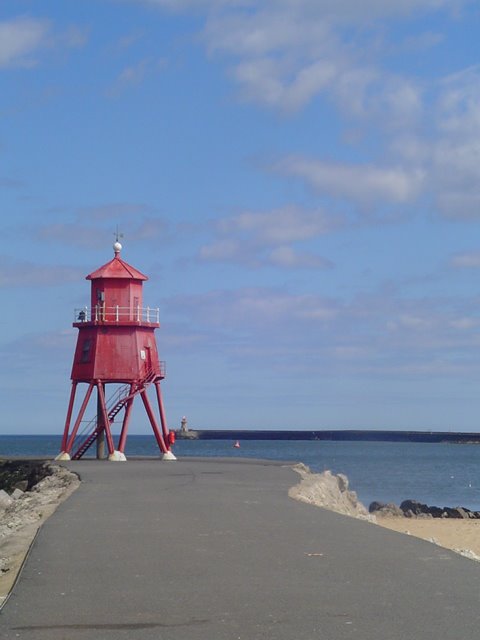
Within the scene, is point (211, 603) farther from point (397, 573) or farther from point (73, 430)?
point (73, 430)

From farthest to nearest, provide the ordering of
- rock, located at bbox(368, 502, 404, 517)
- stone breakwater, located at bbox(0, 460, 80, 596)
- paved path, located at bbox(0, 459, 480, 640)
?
1. rock, located at bbox(368, 502, 404, 517)
2. stone breakwater, located at bbox(0, 460, 80, 596)
3. paved path, located at bbox(0, 459, 480, 640)

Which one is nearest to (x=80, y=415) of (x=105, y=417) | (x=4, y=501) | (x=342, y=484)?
(x=105, y=417)

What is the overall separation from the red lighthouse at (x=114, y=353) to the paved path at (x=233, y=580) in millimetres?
17210

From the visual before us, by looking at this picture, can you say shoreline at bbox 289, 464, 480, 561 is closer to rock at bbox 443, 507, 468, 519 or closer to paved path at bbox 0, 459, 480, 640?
rock at bbox 443, 507, 468, 519

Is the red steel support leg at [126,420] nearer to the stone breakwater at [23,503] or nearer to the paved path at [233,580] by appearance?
the stone breakwater at [23,503]

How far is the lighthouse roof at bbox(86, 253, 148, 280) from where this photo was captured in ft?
109

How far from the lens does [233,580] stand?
31.2ft

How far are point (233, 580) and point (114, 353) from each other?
23849 mm

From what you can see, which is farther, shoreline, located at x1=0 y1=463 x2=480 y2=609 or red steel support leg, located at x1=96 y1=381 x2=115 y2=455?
red steel support leg, located at x1=96 y1=381 x2=115 y2=455

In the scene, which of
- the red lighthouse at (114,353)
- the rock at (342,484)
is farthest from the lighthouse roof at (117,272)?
the rock at (342,484)

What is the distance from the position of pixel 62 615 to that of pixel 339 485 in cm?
2013

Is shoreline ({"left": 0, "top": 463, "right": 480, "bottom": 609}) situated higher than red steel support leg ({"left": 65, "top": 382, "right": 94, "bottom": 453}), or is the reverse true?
red steel support leg ({"left": 65, "top": 382, "right": 94, "bottom": 453})

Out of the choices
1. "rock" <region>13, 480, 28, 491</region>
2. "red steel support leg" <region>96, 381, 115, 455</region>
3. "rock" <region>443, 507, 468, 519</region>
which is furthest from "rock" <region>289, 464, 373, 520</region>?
"rock" <region>443, 507, 468, 519</region>

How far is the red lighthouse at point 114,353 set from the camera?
3294cm
